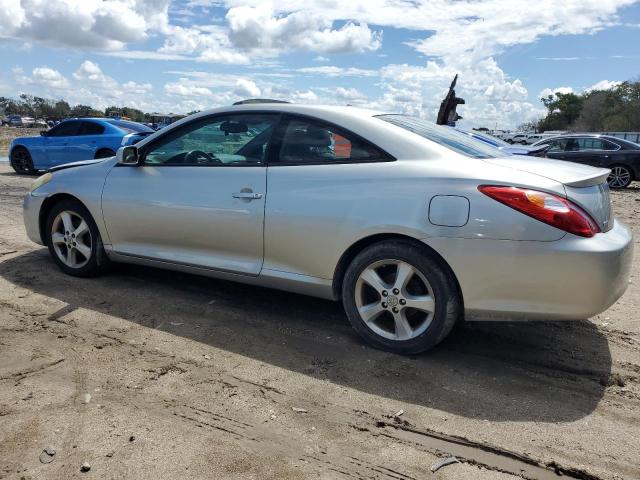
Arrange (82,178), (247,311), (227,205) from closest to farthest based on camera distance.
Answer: (227,205), (247,311), (82,178)

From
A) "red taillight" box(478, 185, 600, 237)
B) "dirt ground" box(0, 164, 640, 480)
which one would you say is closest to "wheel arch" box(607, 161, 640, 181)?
"dirt ground" box(0, 164, 640, 480)

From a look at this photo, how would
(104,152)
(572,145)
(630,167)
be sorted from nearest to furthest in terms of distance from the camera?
(104,152)
(630,167)
(572,145)

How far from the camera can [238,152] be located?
407 centimetres

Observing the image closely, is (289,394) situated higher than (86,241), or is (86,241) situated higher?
(86,241)

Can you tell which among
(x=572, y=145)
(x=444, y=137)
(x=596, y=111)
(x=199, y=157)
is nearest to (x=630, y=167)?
(x=572, y=145)

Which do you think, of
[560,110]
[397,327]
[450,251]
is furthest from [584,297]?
[560,110]

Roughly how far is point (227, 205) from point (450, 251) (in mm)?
1652

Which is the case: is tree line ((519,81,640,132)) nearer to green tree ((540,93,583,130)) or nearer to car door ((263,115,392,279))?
green tree ((540,93,583,130))

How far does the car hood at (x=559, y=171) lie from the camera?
3.18m

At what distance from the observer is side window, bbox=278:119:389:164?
11.8ft

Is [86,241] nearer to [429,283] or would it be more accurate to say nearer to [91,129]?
[429,283]

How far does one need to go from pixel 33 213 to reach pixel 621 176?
586 inches

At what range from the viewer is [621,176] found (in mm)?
15039

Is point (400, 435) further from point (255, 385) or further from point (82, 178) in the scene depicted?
point (82, 178)
